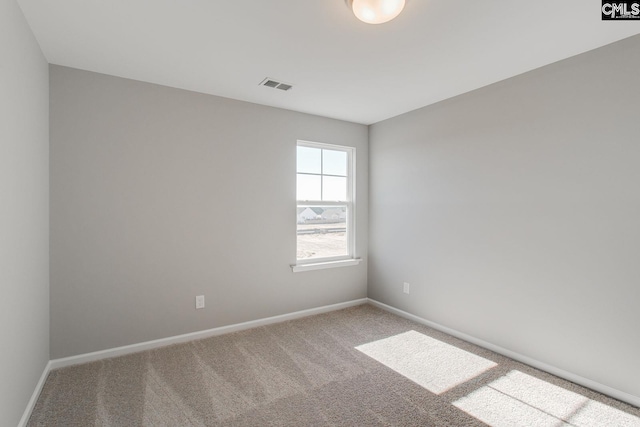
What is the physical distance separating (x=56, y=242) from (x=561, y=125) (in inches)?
161

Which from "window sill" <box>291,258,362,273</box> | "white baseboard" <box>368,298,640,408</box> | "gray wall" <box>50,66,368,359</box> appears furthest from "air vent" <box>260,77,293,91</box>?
"white baseboard" <box>368,298,640,408</box>

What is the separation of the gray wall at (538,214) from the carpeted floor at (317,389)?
0.37 m

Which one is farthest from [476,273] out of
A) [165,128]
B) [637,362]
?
[165,128]

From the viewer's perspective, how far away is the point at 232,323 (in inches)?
130

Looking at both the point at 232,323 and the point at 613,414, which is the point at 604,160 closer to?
the point at 613,414

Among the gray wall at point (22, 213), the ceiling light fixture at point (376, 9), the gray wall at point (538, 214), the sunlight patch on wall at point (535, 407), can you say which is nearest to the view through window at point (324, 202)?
the gray wall at point (538, 214)

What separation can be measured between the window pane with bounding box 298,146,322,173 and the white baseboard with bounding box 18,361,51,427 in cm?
289

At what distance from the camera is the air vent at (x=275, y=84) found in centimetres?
279

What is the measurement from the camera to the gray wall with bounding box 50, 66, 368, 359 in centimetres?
256

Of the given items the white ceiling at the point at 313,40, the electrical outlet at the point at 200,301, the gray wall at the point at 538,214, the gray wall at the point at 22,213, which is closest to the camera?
the gray wall at the point at 22,213

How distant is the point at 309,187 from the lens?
3.88 m

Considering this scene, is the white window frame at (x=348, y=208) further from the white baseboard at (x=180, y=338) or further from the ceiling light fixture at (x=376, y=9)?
the ceiling light fixture at (x=376, y=9)

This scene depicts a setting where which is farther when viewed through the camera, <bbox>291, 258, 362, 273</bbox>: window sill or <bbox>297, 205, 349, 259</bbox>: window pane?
<bbox>297, 205, 349, 259</bbox>: window pane

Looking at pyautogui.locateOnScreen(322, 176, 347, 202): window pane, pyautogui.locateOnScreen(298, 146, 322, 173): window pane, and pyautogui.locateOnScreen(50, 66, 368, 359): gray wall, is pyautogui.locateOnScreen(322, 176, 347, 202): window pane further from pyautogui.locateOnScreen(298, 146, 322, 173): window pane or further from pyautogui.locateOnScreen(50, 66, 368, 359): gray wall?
pyautogui.locateOnScreen(50, 66, 368, 359): gray wall
